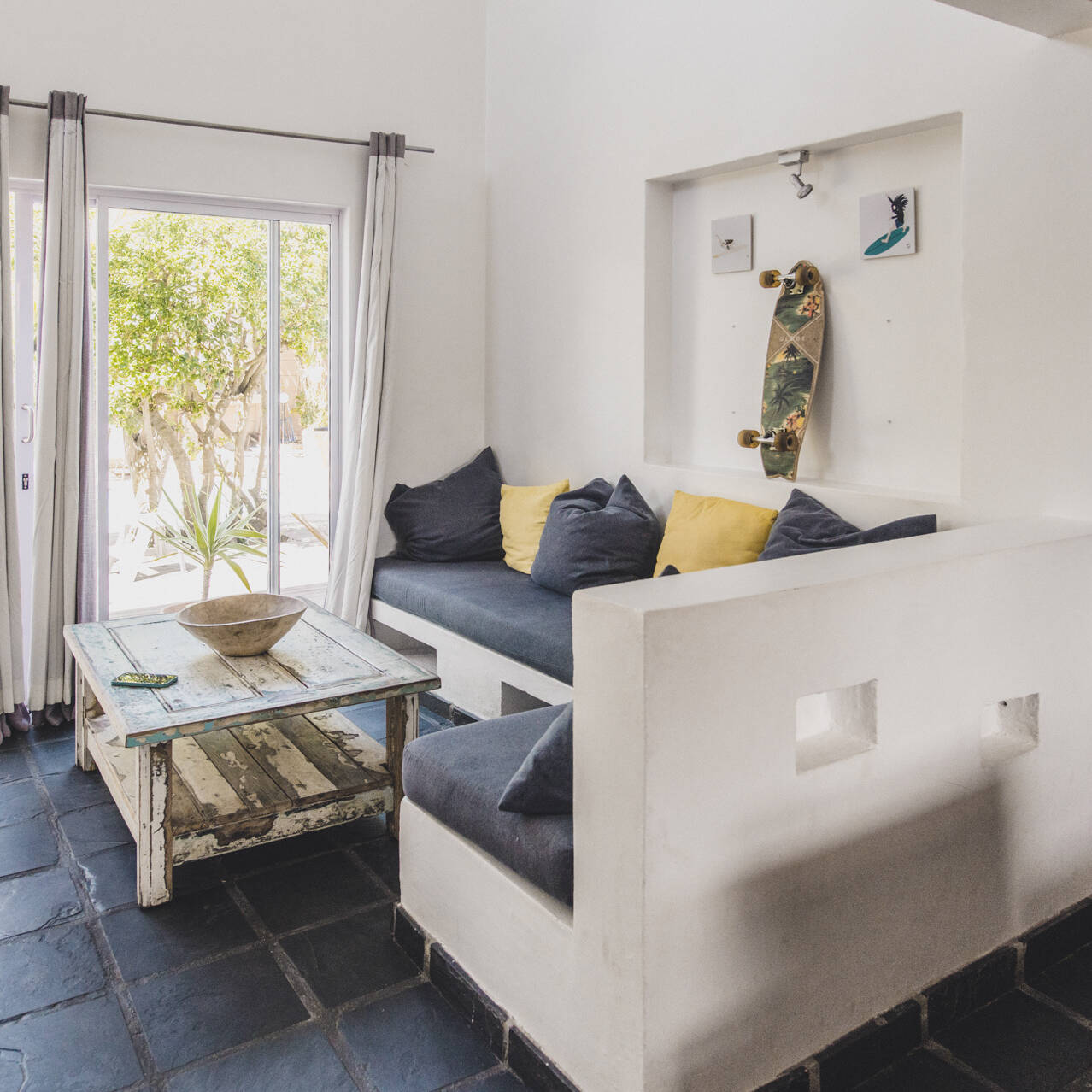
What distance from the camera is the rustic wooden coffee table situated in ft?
8.75

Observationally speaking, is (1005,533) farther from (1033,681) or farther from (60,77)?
(60,77)

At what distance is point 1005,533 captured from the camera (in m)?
2.45

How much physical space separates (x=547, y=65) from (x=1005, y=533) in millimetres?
3258

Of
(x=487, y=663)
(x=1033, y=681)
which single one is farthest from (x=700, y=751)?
(x=487, y=663)

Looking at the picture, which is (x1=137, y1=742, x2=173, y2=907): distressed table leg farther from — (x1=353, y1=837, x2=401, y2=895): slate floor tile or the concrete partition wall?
the concrete partition wall

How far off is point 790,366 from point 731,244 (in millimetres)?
621

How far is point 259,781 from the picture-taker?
2963mm

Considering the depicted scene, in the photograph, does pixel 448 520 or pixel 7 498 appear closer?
pixel 7 498

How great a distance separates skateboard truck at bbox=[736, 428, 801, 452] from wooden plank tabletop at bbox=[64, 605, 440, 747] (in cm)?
142

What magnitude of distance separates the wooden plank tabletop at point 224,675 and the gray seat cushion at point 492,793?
0.54 m

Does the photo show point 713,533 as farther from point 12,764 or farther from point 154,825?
point 12,764

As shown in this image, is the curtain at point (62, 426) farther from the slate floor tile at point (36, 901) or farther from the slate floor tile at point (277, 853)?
the slate floor tile at point (277, 853)

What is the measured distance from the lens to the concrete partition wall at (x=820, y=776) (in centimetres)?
168

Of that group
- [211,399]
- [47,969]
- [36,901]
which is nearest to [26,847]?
[36,901]
